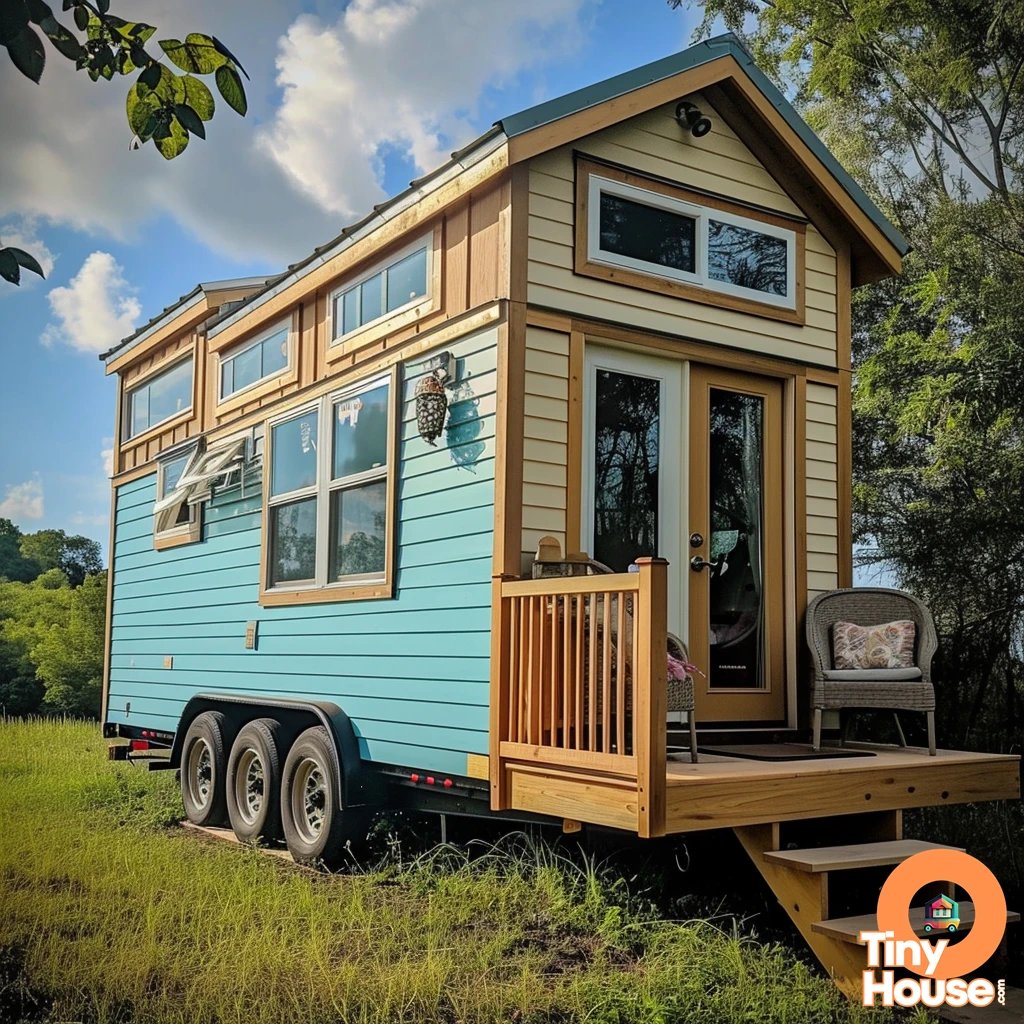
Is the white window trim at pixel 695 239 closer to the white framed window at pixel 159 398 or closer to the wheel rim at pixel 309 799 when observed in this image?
the wheel rim at pixel 309 799

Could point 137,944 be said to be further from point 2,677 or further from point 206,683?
point 2,677

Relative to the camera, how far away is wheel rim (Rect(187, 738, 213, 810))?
7.31 metres

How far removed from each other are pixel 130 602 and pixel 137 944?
5.21 meters

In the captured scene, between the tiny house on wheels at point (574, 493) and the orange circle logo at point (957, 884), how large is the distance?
0.13 meters

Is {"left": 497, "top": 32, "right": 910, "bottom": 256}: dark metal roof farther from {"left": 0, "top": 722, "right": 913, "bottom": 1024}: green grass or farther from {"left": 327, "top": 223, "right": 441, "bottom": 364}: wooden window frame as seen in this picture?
{"left": 0, "top": 722, "right": 913, "bottom": 1024}: green grass

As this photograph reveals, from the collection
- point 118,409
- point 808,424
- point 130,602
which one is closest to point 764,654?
point 808,424

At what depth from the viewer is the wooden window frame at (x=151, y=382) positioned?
8.52 m

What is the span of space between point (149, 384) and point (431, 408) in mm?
5012

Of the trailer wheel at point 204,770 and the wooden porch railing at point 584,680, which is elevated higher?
the wooden porch railing at point 584,680

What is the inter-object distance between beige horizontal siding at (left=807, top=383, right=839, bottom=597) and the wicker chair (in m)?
0.20

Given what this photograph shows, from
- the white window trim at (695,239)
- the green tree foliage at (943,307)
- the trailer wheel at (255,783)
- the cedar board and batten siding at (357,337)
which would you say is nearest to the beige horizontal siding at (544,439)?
the cedar board and batten siding at (357,337)

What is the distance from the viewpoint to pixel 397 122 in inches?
226

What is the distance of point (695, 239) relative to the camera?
5.75m

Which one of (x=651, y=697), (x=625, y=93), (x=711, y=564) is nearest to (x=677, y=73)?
(x=625, y=93)
